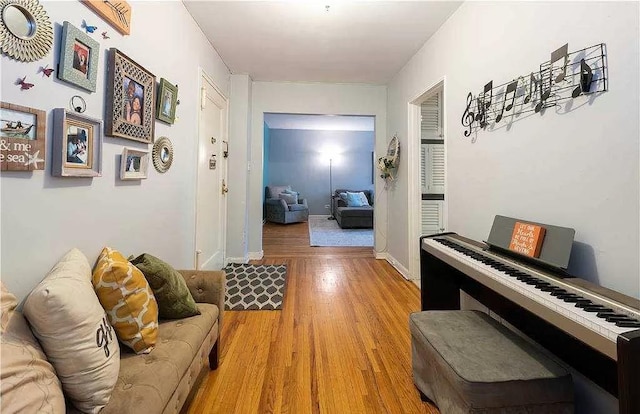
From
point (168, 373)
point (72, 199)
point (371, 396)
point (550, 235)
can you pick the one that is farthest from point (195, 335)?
point (550, 235)

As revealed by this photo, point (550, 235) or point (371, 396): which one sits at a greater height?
point (550, 235)

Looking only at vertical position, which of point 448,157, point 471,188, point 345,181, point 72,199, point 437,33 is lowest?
Result: point 72,199

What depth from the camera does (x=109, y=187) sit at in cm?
134

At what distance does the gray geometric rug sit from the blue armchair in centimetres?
355

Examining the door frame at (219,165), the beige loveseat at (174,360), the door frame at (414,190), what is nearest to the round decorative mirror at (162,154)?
the door frame at (219,165)

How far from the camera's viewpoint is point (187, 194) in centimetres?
221

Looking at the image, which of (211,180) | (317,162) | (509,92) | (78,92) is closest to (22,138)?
(78,92)

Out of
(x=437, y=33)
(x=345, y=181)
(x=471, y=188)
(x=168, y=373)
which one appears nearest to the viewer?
(x=168, y=373)

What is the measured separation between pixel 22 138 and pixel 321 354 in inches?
69.6

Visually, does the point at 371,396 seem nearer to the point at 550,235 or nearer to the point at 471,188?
the point at 550,235

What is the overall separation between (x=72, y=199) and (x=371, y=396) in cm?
168

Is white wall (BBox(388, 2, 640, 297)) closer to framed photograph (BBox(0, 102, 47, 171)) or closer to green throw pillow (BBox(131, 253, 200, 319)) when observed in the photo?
green throw pillow (BBox(131, 253, 200, 319))

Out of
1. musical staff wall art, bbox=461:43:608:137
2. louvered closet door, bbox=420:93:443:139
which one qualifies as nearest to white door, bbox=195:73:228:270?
musical staff wall art, bbox=461:43:608:137

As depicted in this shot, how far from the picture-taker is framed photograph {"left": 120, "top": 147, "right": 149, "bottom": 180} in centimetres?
142
